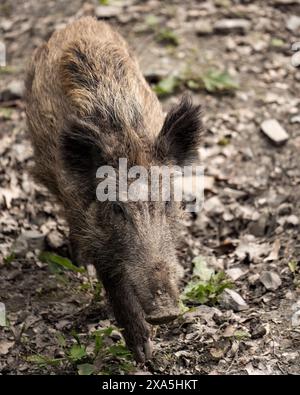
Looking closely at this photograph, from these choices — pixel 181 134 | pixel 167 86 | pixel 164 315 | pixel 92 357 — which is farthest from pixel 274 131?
pixel 164 315

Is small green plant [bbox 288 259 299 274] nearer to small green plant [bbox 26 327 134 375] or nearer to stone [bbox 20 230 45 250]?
small green plant [bbox 26 327 134 375]

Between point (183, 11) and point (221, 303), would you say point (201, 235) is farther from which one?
point (183, 11)

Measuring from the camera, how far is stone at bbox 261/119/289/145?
7.49 metres

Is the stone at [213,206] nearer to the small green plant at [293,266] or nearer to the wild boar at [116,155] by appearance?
the small green plant at [293,266]

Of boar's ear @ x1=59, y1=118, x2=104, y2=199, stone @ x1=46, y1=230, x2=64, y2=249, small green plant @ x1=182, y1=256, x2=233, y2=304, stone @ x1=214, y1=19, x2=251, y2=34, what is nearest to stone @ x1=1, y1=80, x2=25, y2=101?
stone @ x1=46, y1=230, x2=64, y2=249

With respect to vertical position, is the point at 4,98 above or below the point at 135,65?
below

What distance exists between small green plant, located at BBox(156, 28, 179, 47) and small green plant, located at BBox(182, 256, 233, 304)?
360 cm

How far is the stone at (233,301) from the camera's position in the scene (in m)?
5.73

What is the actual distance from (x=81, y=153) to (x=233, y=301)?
1.56 m

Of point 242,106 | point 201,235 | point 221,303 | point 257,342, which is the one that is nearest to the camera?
point 257,342

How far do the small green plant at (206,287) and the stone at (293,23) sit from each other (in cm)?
397

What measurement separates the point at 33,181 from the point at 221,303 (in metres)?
2.30

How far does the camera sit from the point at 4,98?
849cm

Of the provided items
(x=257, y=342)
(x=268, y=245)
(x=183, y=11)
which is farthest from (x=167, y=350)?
(x=183, y=11)
